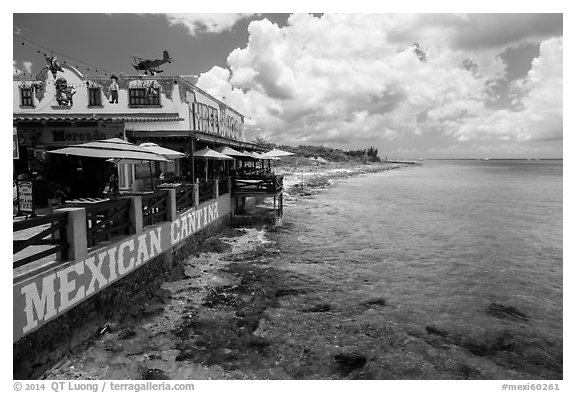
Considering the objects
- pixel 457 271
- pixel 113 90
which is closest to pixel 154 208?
pixel 113 90

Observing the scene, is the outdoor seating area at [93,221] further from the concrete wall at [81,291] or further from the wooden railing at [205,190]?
the concrete wall at [81,291]

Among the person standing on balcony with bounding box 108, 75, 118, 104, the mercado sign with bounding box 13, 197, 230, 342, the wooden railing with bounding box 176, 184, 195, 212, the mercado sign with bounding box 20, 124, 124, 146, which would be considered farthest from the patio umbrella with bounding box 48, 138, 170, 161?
the person standing on balcony with bounding box 108, 75, 118, 104

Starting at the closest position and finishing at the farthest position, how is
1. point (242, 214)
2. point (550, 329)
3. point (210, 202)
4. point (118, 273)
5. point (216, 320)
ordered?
point (118, 273) < point (216, 320) < point (550, 329) < point (210, 202) < point (242, 214)

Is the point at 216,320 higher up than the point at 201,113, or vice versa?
the point at 201,113

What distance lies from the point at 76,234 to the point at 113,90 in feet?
51.7

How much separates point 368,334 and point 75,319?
23.4ft

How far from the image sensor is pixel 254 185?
21609 millimetres

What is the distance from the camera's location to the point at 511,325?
10359 millimetres

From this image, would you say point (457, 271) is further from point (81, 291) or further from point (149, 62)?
point (149, 62)

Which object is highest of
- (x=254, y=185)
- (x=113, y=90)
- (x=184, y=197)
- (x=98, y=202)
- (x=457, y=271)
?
(x=113, y=90)

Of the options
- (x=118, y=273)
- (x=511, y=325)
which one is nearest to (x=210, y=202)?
(x=118, y=273)

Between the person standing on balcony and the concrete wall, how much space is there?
1185cm

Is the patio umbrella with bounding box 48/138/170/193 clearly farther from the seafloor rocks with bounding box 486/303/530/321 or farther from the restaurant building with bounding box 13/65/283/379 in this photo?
the seafloor rocks with bounding box 486/303/530/321

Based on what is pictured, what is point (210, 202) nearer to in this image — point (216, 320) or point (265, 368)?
point (216, 320)
